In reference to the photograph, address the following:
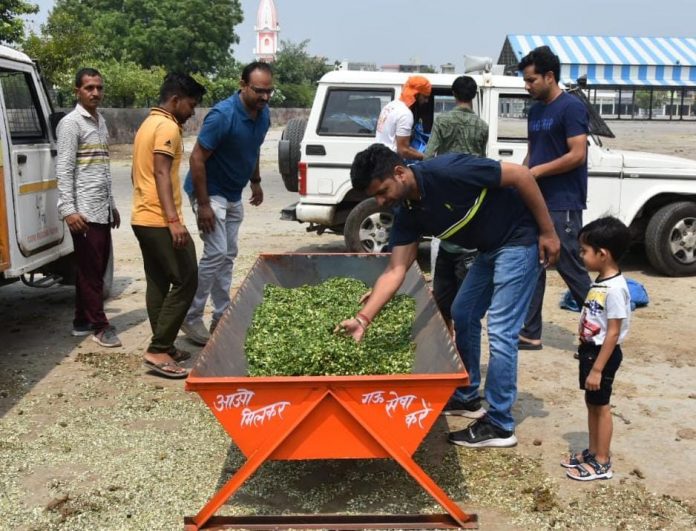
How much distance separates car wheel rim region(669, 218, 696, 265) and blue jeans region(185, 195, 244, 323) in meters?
4.94

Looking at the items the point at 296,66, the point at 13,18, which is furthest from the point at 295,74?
the point at 13,18

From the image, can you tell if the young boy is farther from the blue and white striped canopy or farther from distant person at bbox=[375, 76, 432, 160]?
the blue and white striped canopy

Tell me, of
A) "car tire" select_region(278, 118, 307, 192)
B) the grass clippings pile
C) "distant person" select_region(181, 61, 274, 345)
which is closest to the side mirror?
"distant person" select_region(181, 61, 274, 345)

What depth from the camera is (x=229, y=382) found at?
3574mm

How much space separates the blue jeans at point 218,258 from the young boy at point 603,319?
3.08 metres

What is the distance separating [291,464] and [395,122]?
3.87 meters

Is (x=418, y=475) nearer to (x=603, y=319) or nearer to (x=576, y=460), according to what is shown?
(x=576, y=460)

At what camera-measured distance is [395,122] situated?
7359 mm

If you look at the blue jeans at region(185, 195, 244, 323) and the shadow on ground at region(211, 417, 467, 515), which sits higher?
the blue jeans at region(185, 195, 244, 323)

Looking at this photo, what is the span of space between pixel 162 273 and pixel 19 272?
1.15 meters

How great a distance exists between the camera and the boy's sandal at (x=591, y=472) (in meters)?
4.23

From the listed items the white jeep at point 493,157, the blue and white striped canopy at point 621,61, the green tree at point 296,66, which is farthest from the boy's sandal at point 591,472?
the green tree at point 296,66

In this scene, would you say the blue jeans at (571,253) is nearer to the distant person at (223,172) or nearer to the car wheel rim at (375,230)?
the distant person at (223,172)

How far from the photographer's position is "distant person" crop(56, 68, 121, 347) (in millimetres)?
6156
